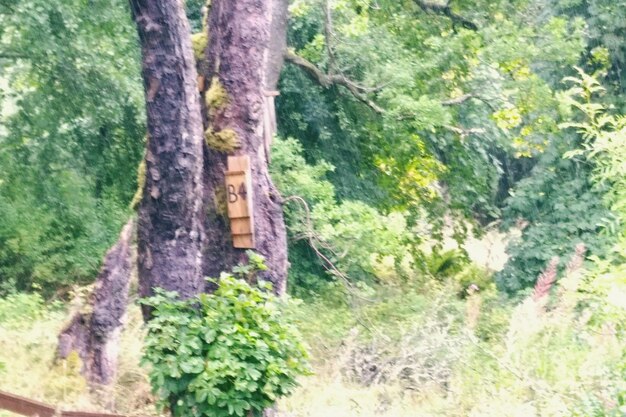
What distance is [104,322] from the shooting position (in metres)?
9.64

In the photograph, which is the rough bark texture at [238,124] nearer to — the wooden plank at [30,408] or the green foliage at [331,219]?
the wooden plank at [30,408]

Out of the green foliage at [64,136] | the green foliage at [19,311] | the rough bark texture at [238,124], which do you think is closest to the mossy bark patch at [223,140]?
the rough bark texture at [238,124]

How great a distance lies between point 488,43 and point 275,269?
8923 mm

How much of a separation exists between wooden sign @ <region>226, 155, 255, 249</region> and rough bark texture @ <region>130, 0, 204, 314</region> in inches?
12.0

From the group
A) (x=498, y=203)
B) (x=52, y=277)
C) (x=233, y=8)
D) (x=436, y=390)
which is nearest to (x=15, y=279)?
(x=52, y=277)

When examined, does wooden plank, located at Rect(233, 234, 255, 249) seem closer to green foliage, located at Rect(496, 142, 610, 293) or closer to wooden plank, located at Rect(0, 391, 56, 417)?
wooden plank, located at Rect(0, 391, 56, 417)

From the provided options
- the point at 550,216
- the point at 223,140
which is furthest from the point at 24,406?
the point at 550,216

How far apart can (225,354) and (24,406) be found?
1.53 m

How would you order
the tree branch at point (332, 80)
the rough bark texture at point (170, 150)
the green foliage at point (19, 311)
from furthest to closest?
1. the tree branch at point (332, 80)
2. the green foliage at point (19, 311)
3. the rough bark texture at point (170, 150)

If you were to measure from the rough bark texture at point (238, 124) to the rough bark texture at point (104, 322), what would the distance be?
189 cm

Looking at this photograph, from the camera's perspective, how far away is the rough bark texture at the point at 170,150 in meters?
7.60

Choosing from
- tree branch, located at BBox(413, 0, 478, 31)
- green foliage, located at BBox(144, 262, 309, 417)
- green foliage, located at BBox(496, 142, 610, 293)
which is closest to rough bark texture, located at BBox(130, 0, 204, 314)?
green foliage, located at BBox(144, 262, 309, 417)

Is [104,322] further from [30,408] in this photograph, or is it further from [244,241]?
[30,408]

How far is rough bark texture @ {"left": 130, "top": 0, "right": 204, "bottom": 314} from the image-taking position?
7.60m
